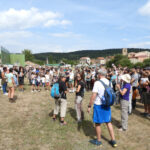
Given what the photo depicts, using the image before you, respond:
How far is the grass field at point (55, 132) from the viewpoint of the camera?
12.5 ft

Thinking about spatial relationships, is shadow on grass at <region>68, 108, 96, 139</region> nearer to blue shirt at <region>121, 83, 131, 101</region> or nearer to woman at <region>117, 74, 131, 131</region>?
woman at <region>117, 74, 131, 131</region>

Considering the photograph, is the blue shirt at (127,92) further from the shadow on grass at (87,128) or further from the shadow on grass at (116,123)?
the shadow on grass at (87,128)

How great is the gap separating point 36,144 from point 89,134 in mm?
1567

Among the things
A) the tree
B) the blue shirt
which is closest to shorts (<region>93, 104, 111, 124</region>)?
the blue shirt

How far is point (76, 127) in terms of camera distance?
16.0 ft

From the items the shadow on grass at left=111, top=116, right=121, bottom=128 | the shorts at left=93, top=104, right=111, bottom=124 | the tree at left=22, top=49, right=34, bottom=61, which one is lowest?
the shadow on grass at left=111, top=116, right=121, bottom=128

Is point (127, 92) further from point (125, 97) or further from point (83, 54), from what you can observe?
point (83, 54)

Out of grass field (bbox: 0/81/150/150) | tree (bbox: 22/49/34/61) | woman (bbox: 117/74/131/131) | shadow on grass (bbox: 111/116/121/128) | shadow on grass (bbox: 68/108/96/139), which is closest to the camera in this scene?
grass field (bbox: 0/81/150/150)

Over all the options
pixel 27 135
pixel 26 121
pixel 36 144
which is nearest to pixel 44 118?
pixel 26 121

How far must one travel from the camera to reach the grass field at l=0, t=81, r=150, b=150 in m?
3.80

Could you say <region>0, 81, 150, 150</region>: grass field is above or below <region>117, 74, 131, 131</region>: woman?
below

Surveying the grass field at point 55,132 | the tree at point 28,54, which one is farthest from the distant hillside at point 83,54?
the grass field at point 55,132

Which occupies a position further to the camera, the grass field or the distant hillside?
the distant hillside

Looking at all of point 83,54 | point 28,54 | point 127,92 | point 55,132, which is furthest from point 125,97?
point 83,54
